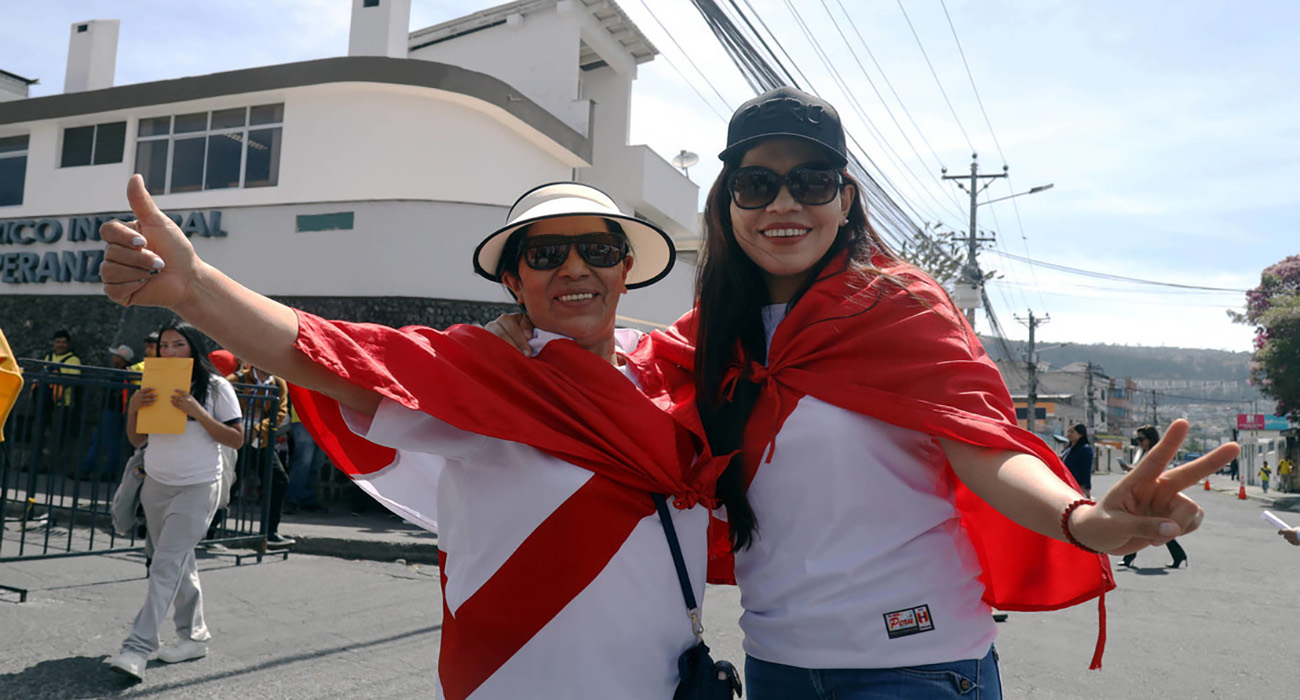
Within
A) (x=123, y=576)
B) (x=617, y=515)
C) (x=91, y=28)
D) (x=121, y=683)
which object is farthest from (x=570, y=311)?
(x=91, y=28)

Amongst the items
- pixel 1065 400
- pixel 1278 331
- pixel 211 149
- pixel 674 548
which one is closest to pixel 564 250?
pixel 674 548

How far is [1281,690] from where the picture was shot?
5309mm

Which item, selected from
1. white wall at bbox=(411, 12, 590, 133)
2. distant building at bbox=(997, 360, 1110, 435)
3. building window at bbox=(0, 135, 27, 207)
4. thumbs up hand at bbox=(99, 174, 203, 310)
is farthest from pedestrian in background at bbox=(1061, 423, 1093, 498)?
distant building at bbox=(997, 360, 1110, 435)

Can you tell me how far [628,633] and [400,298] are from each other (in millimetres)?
12011

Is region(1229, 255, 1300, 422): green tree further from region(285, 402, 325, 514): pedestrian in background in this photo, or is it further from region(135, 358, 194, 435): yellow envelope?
region(135, 358, 194, 435): yellow envelope

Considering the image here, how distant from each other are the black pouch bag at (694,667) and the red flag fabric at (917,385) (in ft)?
0.77

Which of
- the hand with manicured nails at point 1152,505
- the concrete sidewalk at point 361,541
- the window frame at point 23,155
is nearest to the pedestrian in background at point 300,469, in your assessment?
the concrete sidewalk at point 361,541

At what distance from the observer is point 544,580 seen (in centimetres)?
189

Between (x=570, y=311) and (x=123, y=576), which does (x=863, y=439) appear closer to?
(x=570, y=311)

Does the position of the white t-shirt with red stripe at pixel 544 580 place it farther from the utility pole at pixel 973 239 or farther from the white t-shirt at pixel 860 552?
the utility pole at pixel 973 239

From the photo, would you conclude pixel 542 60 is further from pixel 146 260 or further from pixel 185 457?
pixel 146 260

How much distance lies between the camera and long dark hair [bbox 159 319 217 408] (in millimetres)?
5359

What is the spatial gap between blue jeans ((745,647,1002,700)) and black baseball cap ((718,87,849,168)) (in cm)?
119

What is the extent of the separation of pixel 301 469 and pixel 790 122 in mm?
10263
